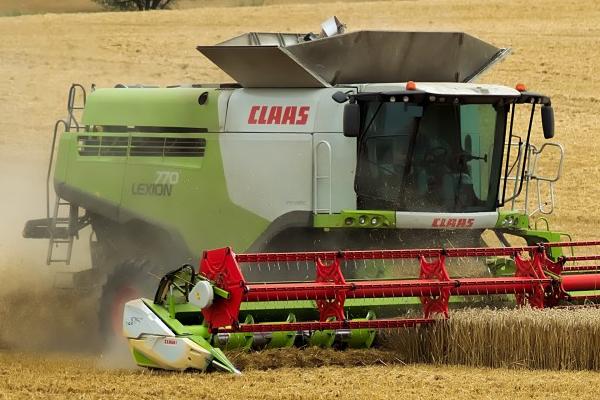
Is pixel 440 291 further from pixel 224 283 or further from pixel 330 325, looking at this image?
pixel 224 283

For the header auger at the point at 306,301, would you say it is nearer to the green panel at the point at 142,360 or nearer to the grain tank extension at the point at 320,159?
the green panel at the point at 142,360

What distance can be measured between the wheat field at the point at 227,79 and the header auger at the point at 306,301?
0.17m

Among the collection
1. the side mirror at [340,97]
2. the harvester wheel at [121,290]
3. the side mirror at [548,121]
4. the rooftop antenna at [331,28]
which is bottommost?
the harvester wheel at [121,290]

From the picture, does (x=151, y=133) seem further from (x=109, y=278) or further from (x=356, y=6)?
(x=356, y=6)

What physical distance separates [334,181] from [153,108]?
6.48 ft

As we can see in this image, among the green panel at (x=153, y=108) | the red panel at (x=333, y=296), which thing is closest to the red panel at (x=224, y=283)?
the red panel at (x=333, y=296)

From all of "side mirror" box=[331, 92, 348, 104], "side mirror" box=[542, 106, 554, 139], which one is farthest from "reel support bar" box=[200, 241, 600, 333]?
"side mirror" box=[331, 92, 348, 104]

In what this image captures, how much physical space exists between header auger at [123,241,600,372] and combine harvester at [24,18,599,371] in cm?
2

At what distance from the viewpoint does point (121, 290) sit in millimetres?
9141

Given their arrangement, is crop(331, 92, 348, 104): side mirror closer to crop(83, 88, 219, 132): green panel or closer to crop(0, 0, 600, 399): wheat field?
crop(83, 88, 219, 132): green panel

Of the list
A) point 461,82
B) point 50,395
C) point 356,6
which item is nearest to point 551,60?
point 356,6

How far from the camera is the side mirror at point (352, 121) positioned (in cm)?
852

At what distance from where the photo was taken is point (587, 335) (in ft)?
25.4

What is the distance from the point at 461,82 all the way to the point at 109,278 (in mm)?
3318
